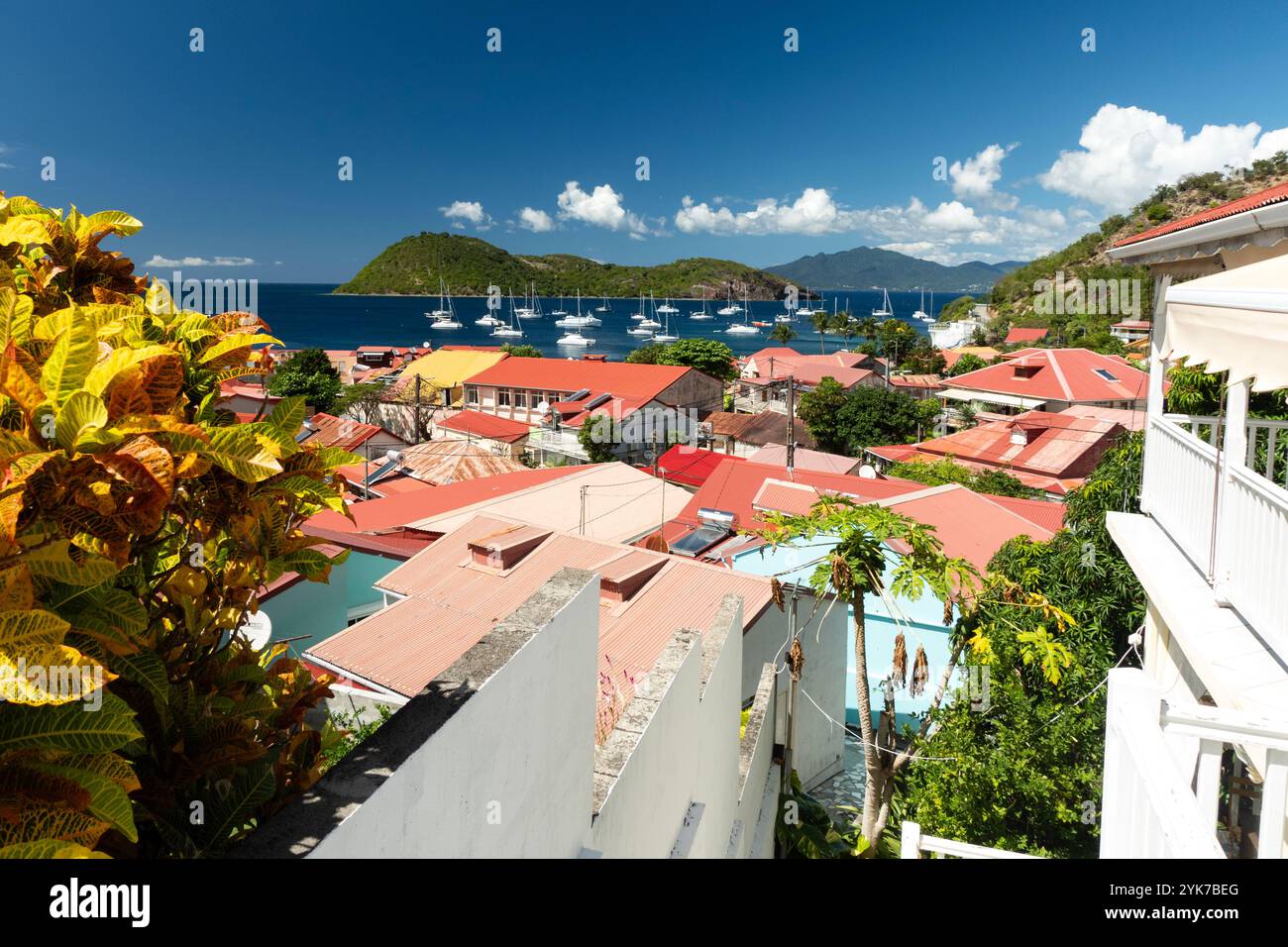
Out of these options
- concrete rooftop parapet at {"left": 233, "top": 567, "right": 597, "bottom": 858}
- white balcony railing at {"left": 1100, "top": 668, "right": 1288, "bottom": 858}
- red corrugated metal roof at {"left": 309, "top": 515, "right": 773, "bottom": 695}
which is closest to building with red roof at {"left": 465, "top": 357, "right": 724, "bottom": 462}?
red corrugated metal roof at {"left": 309, "top": 515, "right": 773, "bottom": 695}

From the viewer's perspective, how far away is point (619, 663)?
811 cm

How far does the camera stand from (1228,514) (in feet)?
13.9

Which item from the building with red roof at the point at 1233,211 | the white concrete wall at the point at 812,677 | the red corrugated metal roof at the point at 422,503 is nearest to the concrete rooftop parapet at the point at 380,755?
the building with red roof at the point at 1233,211

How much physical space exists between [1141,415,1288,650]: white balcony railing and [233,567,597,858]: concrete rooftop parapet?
10.6ft

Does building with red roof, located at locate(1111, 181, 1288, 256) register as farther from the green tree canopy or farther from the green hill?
the green hill

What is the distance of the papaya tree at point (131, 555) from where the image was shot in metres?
1.33

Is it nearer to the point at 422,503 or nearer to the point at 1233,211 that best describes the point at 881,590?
the point at 1233,211

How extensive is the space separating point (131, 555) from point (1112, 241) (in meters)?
66.9

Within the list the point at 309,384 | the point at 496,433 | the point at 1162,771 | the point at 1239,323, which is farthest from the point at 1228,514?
the point at 309,384

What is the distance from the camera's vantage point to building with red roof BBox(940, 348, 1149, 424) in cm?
3547

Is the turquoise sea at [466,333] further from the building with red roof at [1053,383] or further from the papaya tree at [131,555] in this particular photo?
the papaya tree at [131,555]

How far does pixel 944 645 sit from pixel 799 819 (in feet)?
12.8

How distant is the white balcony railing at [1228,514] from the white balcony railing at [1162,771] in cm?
170

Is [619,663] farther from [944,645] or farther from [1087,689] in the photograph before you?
[944,645]
